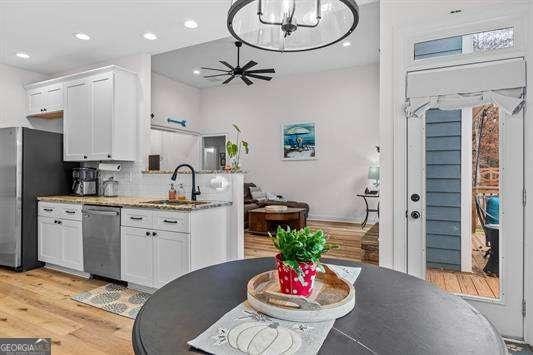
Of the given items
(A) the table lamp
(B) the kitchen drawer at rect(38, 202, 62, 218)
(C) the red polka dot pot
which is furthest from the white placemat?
(A) the table lamp

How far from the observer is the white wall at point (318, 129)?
682 centimetres

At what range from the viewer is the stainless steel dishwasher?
11.0 feet

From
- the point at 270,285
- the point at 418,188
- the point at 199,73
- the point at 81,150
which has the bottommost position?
the point at 270,285

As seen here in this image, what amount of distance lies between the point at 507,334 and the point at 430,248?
77 cm

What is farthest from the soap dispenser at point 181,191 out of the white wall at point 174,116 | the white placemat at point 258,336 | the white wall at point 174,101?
the white wall at point 174,101

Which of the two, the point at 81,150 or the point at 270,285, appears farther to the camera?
the point at 81,150

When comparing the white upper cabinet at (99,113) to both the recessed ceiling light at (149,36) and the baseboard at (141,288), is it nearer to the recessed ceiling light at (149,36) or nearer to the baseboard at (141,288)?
the recessed ceiling light at (149,36)

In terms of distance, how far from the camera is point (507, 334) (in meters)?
2.29

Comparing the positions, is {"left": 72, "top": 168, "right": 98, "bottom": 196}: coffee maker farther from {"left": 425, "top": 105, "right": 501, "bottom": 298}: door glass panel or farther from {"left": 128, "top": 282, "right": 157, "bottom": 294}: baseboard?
{"left": 425, "top": 105, "right": 501, "bottom": 298}: door glass panel

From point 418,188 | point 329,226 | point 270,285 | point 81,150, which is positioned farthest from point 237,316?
point 329,226

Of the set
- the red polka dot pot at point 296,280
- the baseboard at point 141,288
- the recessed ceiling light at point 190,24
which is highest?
the recessed ceiling light at point 190,24

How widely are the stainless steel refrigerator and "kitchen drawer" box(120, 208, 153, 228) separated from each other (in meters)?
1.60

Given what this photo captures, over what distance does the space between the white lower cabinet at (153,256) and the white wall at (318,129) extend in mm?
4709

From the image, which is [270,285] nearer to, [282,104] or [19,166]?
[19,166]
